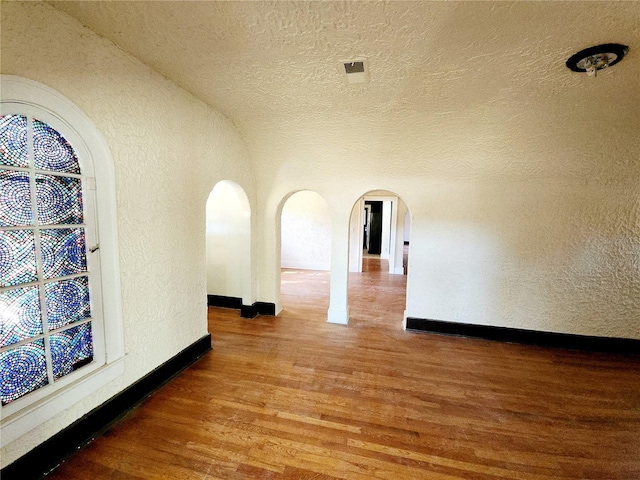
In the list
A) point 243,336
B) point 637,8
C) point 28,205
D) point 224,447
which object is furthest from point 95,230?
point 637,8

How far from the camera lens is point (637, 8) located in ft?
4.20

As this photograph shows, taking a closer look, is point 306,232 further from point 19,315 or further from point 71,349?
point 19,315

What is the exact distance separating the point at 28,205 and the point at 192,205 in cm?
112

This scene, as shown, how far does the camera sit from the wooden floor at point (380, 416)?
153cm

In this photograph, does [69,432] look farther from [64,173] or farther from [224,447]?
[64,173]

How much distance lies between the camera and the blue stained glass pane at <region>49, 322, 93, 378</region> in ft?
4.98

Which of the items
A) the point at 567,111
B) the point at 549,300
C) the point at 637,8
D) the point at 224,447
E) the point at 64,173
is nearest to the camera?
the point at 637,8

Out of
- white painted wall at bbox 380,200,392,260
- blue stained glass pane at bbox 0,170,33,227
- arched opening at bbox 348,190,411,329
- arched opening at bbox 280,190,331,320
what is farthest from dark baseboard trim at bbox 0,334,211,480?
white painted wall at bbox 380,200,392,260

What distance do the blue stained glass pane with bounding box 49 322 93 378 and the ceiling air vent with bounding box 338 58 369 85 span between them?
7.75ft

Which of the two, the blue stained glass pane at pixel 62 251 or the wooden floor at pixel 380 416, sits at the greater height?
the blue stained glass pane at pixel 62 251

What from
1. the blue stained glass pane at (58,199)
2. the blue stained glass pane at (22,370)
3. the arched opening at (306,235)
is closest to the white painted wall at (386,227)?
the arched opening at (306,235)

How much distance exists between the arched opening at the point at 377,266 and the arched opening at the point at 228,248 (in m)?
1.64

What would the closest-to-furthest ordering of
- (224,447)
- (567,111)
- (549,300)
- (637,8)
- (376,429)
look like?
1. (637,8)
2. (224,447)
3. (376,429)
4. (567,111)
5. (549,300)

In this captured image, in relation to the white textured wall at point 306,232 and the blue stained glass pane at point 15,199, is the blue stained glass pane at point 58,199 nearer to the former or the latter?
the blue stained glass pane at point 15,199
